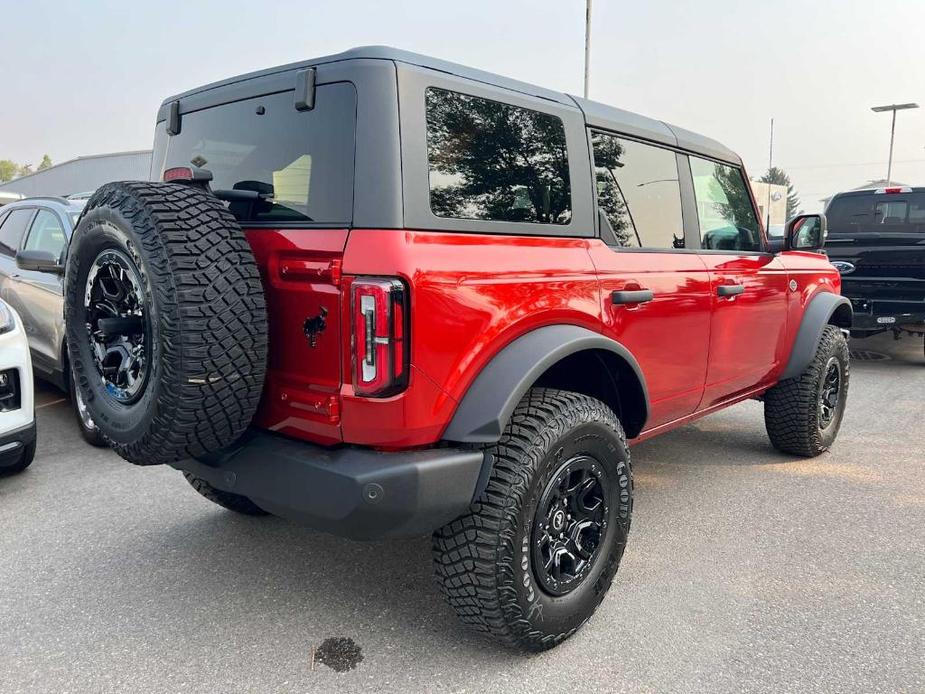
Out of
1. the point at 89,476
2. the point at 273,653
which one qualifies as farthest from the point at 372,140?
the point at 89,476

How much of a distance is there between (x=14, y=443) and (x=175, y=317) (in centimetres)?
244

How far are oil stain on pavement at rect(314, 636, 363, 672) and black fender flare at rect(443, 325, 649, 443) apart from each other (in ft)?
2.89

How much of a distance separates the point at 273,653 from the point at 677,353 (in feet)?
6.74

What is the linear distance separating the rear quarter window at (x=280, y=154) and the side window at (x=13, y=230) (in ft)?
12.5

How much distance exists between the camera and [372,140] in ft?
6.74

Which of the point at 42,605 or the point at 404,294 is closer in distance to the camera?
the point at 404,294

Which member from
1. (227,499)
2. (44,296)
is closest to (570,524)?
(227,499)

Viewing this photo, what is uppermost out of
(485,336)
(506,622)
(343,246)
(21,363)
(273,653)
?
(343,246)

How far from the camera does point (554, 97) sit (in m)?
2.71

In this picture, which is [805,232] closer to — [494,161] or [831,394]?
[831,394]

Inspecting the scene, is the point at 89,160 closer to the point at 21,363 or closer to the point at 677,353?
the point at 21,363

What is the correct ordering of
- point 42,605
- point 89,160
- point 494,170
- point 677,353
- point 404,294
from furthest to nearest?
point 89,160 < point 677,353 < point 42,605 < point 494,170 < point 404,294

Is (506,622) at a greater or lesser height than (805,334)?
lesser

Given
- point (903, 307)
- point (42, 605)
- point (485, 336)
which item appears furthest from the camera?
point (903, 307)
